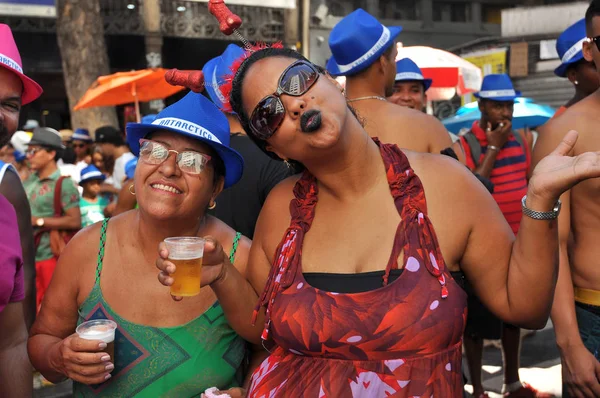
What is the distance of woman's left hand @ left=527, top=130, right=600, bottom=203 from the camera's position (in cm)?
200

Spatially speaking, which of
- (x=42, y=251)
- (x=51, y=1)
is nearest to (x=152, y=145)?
(x=42, y=251)

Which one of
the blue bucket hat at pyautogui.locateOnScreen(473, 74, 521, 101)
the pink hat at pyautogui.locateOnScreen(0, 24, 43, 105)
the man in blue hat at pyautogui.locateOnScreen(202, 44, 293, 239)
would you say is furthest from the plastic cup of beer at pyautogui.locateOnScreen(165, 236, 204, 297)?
the blue bucket hat at pyautogui.locateOnScreen(473, 74, 521, 101)

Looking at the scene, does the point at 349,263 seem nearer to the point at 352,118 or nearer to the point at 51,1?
the point at 352,118

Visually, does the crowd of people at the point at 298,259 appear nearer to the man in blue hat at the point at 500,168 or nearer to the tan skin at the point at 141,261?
the tan skin at the point at 141,261

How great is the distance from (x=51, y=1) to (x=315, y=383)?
52.4ft

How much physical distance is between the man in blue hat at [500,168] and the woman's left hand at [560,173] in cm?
310

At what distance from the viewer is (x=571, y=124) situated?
9.95 ft

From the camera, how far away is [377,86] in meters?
4.22

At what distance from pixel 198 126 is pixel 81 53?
12.6m

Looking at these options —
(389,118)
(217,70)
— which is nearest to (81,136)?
(217,70)

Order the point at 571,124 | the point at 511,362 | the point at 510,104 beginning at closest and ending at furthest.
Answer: the point at 571,124
the point at 511,362
the point at 510,104

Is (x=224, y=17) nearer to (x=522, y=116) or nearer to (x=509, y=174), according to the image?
(x=509, y=174)

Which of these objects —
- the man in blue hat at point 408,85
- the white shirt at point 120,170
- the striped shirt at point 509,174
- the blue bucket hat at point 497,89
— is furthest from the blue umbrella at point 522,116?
the white shirt at point 120,170

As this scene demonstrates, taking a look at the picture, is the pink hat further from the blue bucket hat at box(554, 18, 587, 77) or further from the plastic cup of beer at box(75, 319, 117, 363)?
the blue bucket hat at box(554, 18, 587, 77)
